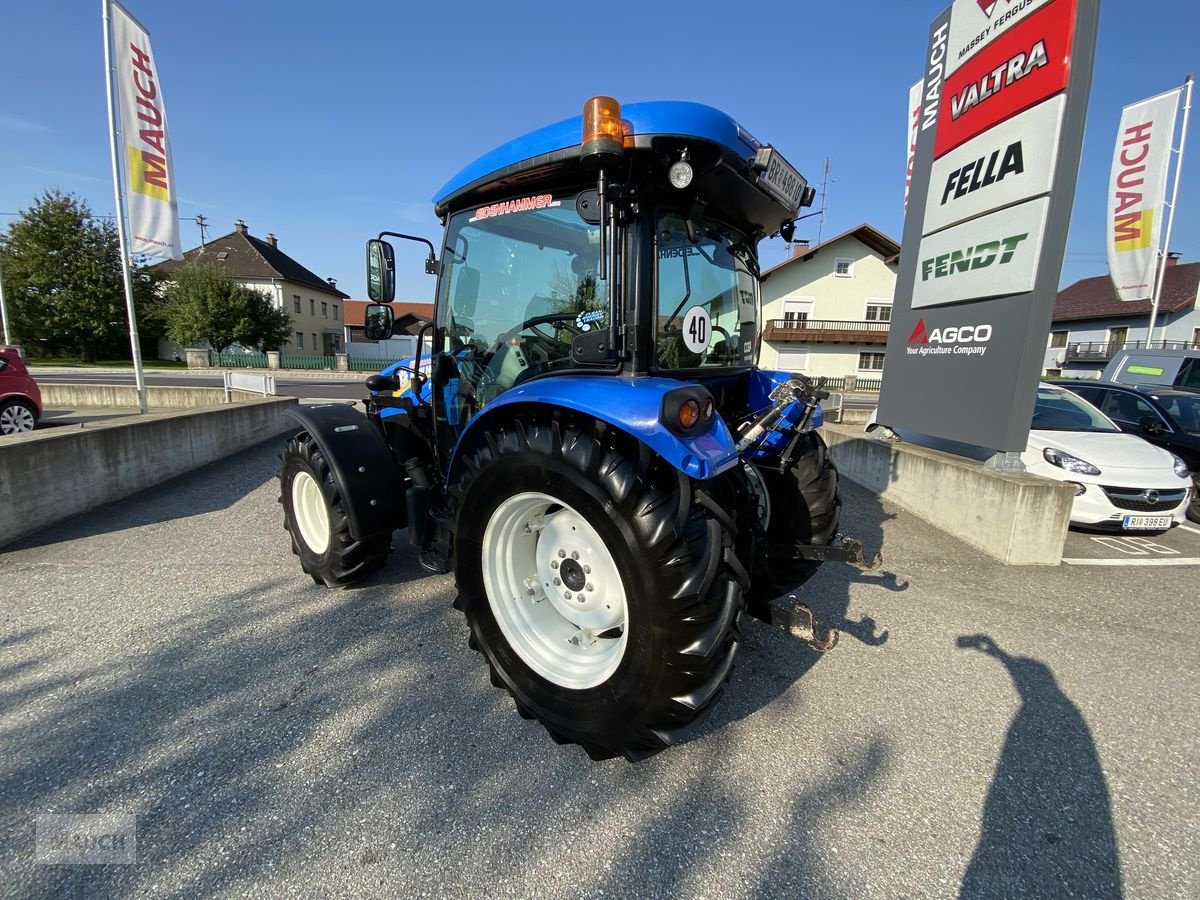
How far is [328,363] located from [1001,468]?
30899 mm

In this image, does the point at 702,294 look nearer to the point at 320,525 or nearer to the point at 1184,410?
the point at 320,525

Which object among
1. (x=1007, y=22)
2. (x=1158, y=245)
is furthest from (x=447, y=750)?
(x=1158, y=245)

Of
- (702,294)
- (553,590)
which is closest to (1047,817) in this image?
(553,590)

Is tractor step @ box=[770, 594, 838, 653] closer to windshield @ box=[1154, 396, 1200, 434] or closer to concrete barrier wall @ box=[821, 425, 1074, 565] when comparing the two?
concrete barrier wall @ box=[821, 425, 1074, 565]

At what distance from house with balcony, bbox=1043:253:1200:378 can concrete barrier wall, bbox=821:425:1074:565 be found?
2902 cm

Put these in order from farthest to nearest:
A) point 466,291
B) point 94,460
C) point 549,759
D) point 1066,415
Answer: point 1066,415
point 94,460
point 466,291
point 549,759

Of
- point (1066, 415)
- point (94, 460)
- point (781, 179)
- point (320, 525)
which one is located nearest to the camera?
point (781, 179)

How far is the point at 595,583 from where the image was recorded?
6.84ft

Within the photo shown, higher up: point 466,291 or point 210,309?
point 210,309

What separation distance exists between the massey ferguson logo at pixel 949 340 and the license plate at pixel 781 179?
3283mm

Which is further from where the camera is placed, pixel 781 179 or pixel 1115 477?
pixel 1115 477

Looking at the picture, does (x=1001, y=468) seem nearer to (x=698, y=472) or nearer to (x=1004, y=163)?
(x=1004, y=163)

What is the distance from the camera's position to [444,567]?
2676 millimetres

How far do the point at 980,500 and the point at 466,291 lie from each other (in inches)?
180
